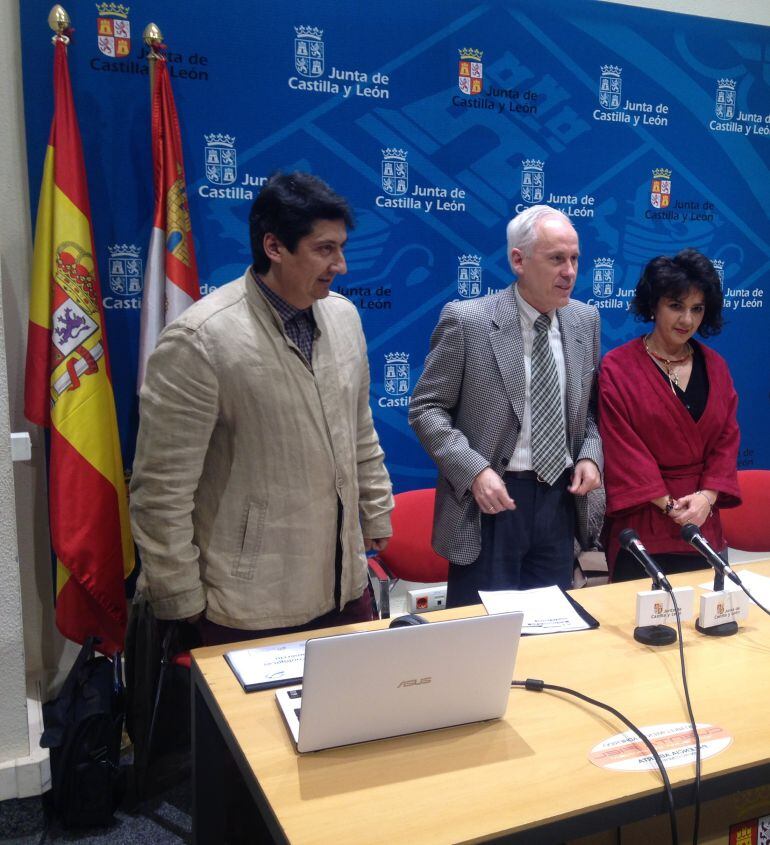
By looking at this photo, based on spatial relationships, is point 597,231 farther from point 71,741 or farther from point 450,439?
point 71,741

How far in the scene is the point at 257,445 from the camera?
1.84 m

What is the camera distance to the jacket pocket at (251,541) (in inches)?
73.1

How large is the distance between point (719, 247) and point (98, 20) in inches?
109

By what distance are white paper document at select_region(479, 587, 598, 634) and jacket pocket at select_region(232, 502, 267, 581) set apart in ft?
1.71

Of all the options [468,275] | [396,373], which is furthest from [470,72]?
[396,373]

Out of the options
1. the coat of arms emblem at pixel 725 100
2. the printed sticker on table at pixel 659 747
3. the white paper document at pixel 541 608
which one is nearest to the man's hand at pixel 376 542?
the white paper document at pixel 541 608

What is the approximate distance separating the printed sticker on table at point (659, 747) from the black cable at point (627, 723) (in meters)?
0.01

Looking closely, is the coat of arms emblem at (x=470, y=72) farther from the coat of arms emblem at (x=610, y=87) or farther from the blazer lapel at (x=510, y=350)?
the blazer lapel at (x=510, y=350)

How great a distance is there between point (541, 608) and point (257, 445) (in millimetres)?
742

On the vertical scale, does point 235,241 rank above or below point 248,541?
above

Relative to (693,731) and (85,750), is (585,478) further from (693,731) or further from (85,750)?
(85,750)

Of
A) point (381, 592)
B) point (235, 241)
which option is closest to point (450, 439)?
point (381, 592)

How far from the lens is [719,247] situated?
3797 mm

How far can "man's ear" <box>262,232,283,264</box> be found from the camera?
1847 millimetres
